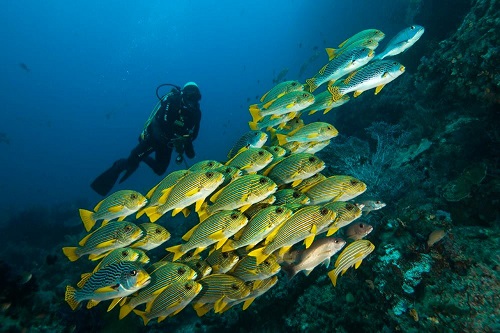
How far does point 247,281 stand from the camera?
3834 millimetres

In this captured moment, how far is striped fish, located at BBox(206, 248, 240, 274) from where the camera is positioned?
373 cm

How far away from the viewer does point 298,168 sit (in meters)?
3.71

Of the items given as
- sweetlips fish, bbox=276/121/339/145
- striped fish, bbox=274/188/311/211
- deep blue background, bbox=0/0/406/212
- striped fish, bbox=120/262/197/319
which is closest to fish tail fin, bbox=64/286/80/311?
striped fish, bbox=120/262/197/319

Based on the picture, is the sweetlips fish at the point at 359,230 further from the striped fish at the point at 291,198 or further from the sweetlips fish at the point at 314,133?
the sweetlips fish at the point at 314,133

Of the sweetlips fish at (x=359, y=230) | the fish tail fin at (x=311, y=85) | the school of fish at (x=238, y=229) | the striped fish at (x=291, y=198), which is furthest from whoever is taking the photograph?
the fish tail fin at (x=311, y=85)

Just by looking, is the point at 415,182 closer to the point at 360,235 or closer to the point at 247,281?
the point at 360,235

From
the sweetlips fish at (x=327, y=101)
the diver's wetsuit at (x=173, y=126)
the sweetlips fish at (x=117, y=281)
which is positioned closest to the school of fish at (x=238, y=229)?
the sweetlips fish at (x=117, y=281)

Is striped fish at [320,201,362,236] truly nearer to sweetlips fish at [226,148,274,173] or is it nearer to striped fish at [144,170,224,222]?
sweetlips fish at [226,148,274,173]

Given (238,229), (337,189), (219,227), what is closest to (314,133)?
(337,189)

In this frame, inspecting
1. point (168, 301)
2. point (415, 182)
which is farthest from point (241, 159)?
point (415, 182)

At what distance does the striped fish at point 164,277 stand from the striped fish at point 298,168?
1655 millimetres

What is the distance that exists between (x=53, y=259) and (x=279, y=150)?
7.77 meters

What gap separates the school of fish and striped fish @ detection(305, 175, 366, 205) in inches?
0.5

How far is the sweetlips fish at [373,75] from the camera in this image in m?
4.06
